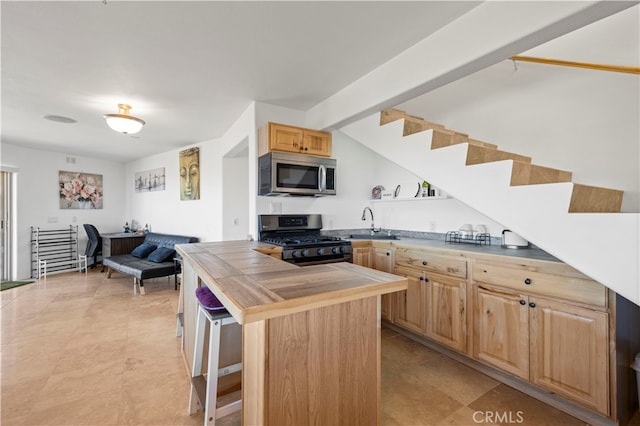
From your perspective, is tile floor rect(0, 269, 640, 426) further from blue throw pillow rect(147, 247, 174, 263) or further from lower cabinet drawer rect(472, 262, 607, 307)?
blue throw pillow rect(147, 247, 174, 263)

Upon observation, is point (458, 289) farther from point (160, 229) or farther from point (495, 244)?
point (160, 229)

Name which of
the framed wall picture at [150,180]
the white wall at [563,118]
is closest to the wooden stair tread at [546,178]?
Result: the white wall at [563,118]

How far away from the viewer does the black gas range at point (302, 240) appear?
8.59ft

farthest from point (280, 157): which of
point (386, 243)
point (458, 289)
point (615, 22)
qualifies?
point (615, 22)

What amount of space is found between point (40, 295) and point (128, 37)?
417cm

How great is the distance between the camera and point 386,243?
281 cm

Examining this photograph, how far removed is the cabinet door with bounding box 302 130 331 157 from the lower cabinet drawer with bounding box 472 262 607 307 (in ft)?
6.39

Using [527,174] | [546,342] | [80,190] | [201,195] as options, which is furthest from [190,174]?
[546,342]

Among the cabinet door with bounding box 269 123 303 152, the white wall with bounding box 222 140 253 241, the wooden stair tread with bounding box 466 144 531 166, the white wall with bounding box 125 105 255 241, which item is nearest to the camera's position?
the wooden stair tread with bounding box 466 144 531 166

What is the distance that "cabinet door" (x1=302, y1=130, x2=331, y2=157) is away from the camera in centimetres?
311

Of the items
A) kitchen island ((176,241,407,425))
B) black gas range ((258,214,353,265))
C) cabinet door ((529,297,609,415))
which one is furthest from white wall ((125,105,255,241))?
cabinet door ((529,297,609,415))

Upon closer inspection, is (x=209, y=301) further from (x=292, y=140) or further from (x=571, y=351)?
(x=571, y=351)

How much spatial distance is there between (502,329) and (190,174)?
16.6 feet

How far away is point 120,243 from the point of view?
547 cm
